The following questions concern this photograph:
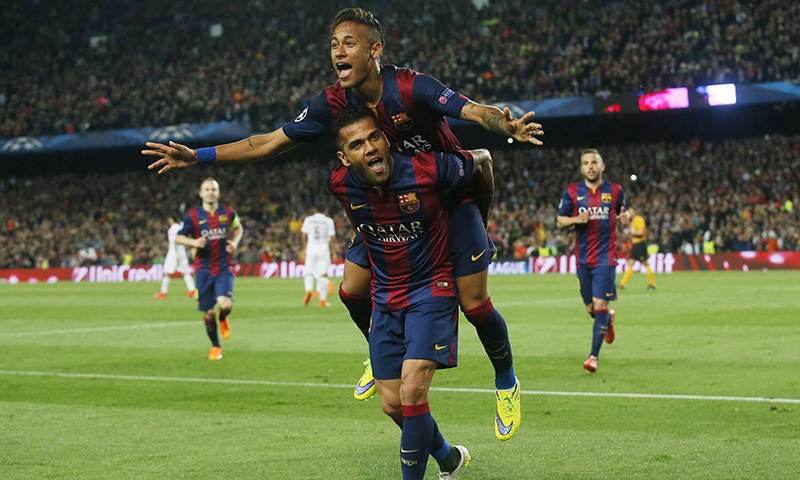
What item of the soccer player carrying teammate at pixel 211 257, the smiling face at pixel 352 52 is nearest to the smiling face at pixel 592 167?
the soccer player carrying teammate at pixel 211 257

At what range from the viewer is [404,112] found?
603 cm

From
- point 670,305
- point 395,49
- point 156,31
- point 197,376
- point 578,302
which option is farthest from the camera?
point 156,31

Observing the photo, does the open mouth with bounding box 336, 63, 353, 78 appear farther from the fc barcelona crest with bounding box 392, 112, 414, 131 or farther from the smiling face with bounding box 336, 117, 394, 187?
the smiling face with bounding box 336, 117, 394, 187

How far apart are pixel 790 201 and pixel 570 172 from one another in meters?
9.28

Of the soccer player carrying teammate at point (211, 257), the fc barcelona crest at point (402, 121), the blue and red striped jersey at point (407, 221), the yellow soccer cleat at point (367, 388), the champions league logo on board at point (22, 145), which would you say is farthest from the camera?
the champions league logo on board at point (22, 145)

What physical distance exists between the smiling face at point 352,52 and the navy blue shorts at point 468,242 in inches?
36.1

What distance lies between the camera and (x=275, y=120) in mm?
45000

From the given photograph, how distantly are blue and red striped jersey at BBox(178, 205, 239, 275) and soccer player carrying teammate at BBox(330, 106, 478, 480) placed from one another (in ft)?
26.0

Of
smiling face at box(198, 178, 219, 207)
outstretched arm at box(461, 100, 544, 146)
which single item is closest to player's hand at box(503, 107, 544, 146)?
outstretched arm at box(461, 100, 544, 146)

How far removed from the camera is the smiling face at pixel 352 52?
591 cm

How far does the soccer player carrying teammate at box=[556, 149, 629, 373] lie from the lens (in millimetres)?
11531

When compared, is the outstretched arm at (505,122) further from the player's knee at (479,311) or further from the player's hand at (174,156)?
the player's hand at (174,156)

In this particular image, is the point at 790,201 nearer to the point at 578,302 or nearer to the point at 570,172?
the point at 570,172

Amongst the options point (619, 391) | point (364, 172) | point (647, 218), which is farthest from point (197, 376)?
point (647, 218)
